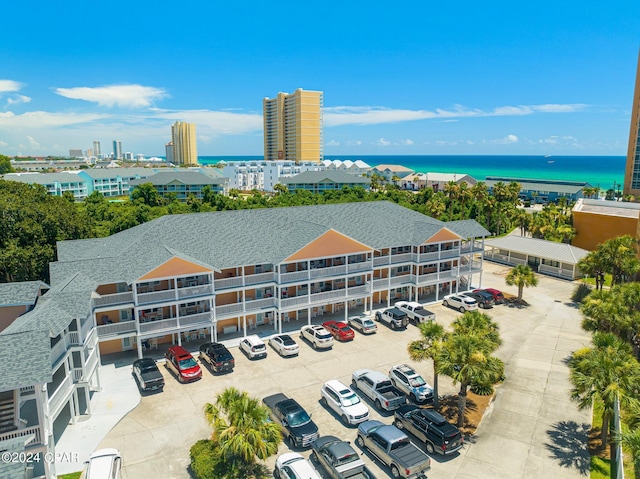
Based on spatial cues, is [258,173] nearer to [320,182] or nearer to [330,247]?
[320,182]

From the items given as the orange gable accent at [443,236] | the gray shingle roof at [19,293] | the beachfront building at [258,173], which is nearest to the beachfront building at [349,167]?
the beachfront building at [258,173]

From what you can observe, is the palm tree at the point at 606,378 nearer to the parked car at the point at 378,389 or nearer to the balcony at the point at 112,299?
the parked car at the point at 378,389

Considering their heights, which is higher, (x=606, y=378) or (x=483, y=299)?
(x=606, y=378)

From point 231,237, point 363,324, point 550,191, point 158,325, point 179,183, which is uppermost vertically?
point 179,183

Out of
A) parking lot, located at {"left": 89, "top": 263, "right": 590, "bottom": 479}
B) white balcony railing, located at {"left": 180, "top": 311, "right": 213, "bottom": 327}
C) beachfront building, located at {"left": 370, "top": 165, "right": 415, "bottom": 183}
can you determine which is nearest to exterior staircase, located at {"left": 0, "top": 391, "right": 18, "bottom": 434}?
parking lot, located at {"left": 89, "top": 263, "right": 590, "bottom": 479}

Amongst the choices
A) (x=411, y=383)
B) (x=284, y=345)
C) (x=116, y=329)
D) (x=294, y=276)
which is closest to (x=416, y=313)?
(x=294, y=276)

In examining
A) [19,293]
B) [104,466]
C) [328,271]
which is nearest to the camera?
[104,466]

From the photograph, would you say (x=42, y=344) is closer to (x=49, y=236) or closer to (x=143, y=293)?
(x=143, y=293)
